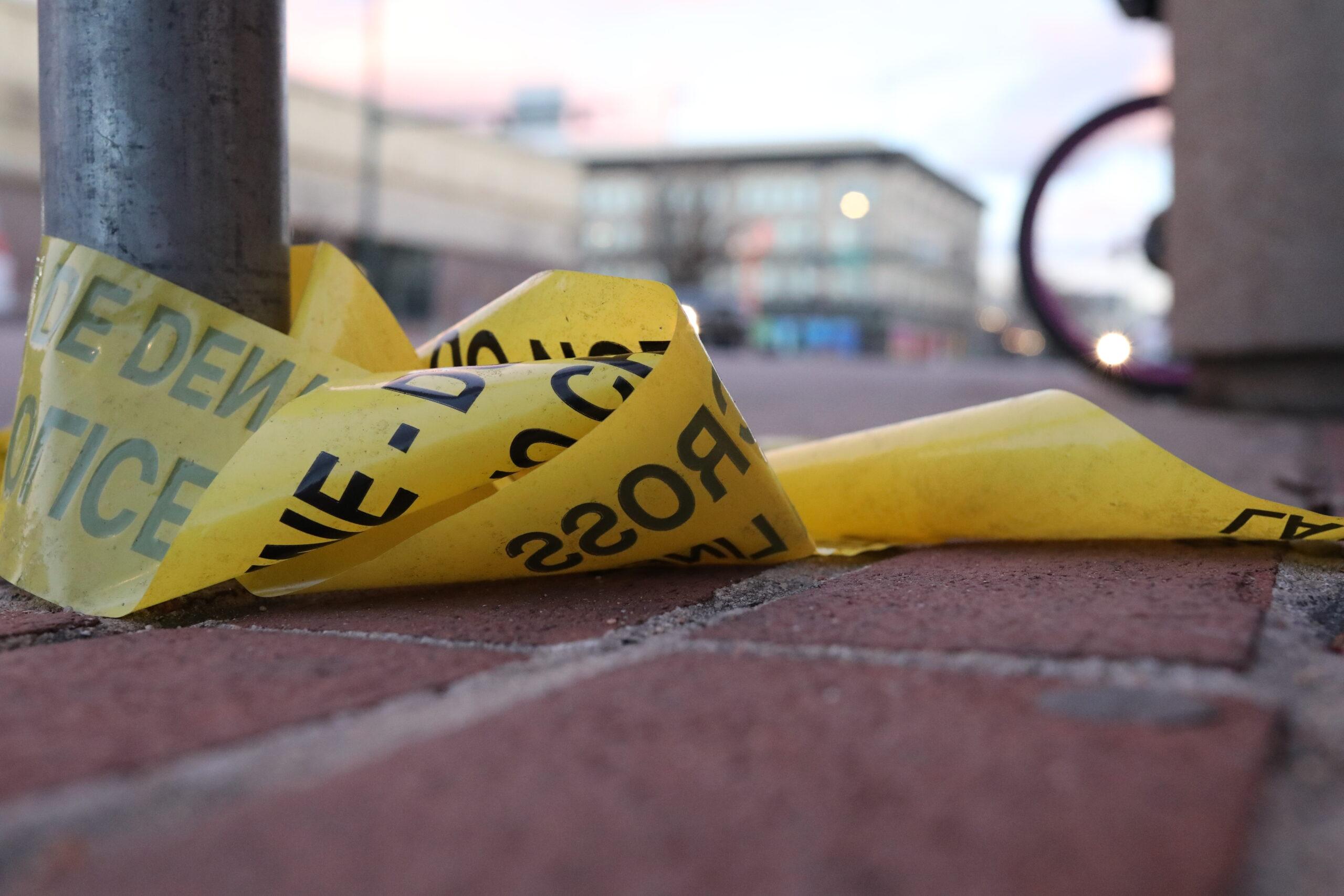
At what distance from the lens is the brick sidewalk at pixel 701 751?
1.85 feet

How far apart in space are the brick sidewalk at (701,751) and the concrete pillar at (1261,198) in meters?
3.03

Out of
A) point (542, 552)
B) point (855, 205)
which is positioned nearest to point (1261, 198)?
point (542, 552)

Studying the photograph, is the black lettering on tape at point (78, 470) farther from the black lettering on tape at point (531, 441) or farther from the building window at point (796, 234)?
the building window at point (796, 234)

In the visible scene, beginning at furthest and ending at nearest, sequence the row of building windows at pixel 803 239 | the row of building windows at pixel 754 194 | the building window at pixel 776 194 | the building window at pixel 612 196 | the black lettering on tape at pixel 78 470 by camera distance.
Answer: the building window at pixel 612 196 → the building window at pixel 776 194 → the row of building windows at pixel 803 239 → the row of building windows at pixel 754 194 → the black lettering on tape at pixel 78 470

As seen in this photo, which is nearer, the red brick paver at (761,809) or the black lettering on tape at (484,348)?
the red brick paver at (761,809)

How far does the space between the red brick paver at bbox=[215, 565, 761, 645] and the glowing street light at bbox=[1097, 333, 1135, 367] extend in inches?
153

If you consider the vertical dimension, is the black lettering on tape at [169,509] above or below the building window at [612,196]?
below

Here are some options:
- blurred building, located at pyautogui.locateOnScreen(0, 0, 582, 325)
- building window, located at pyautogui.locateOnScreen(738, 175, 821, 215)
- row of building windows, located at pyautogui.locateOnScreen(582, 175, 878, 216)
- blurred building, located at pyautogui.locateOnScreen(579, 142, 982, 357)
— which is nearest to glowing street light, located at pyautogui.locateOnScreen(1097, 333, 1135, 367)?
blurred building, located at pyautogui.locateOnScreen(0, 0, 582, 325)

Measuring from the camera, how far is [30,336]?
1443mm

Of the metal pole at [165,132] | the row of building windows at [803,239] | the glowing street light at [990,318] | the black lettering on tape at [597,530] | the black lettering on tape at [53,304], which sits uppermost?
the row of building windows at [803,239]

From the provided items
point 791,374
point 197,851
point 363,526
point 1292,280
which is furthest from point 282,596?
point 791,374

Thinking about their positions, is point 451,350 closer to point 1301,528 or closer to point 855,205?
point 1301,528

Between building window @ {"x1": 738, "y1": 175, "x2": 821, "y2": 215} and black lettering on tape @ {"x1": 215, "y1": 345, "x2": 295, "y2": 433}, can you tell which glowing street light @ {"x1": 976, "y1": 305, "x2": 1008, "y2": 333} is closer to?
building window @ {"x1": 738, "y1": 175, "x2": 821, "y2": 215}

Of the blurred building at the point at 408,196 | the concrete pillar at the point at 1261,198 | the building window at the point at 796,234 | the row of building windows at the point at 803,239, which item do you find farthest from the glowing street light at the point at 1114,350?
the building window at the point at 796,234
